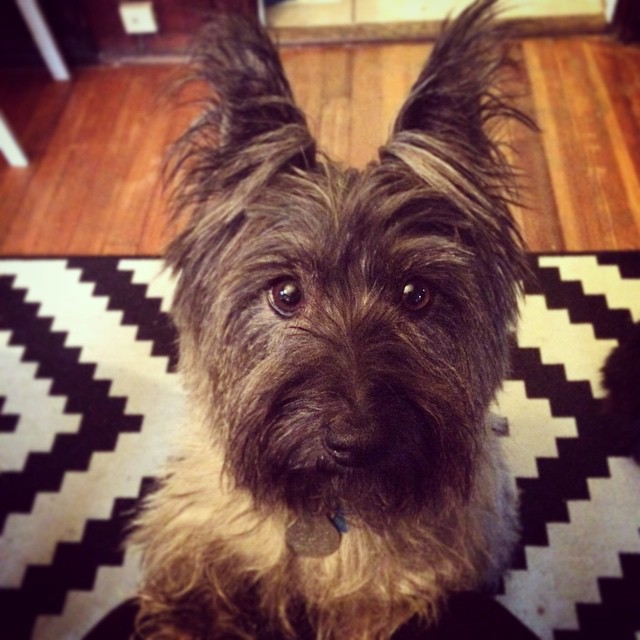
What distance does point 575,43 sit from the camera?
2977 millimetres

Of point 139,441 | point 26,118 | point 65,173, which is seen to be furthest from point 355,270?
point 26,118

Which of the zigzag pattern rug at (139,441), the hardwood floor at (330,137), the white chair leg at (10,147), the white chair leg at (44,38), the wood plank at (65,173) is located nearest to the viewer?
the zigzag pattern rug at (139,441)

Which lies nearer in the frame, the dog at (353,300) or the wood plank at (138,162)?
the dog at (353,300)

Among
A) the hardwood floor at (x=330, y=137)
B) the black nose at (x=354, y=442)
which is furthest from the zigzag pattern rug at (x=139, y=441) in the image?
the black nose at (x=354, y=442)

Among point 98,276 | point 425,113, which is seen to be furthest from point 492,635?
point 98,276

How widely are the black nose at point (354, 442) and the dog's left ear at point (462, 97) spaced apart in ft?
1.59

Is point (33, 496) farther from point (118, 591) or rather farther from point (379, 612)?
point (379, 612)

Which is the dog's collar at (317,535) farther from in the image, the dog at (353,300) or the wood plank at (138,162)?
the wood plank at (138,162)

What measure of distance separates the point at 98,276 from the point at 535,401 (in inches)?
60.3

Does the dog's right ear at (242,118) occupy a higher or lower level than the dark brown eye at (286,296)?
higher

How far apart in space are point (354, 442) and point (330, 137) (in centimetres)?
190

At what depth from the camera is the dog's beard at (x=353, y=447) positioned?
99cm

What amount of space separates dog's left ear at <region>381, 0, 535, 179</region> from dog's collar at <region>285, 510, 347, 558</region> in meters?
0.70

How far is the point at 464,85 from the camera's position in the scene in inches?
44.5
